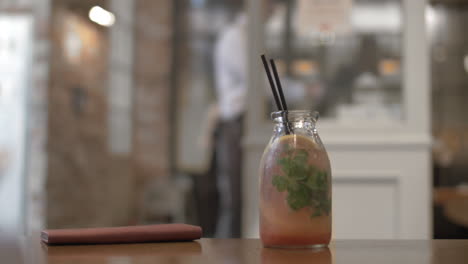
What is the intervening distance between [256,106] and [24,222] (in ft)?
9.90

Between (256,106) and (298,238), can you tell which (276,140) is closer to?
(298,238)

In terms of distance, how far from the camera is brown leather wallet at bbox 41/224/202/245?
2.79ft

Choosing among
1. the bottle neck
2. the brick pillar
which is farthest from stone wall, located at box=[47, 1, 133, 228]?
the bottle neck

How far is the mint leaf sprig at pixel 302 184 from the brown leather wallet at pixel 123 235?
0.18 metres

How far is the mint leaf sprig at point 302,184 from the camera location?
0.77 meters

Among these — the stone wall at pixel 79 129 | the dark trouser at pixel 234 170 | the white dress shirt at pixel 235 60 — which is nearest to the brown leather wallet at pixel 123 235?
the dark trouser at pixel 234 170

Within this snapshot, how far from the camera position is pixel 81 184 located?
222 inches

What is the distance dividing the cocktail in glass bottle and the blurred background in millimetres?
351

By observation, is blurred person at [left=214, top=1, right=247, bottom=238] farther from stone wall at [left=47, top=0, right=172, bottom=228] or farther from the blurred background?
stone wall at [left=47, top=0, right=172, bottom=228]

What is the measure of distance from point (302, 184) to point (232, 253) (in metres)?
0.11

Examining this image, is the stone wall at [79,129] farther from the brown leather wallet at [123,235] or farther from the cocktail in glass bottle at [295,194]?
the cocktail in glass bottle at [295,194]

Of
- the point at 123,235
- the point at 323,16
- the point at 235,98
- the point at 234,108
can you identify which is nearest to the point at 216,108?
the point at 235,98

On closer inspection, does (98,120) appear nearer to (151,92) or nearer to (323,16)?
(151,92)

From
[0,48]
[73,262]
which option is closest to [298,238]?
[73,262]
